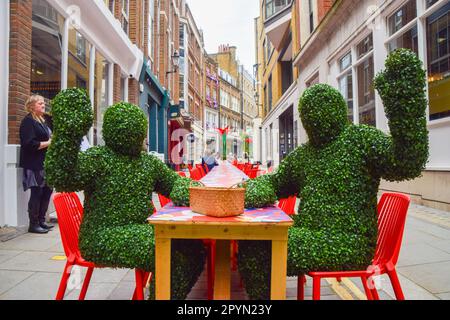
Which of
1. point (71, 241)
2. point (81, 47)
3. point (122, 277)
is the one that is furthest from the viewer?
point (81, 47)

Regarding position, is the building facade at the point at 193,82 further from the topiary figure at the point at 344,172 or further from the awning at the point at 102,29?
the topiary figure at the point at 344,172

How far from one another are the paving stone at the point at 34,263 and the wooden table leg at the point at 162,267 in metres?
2.16

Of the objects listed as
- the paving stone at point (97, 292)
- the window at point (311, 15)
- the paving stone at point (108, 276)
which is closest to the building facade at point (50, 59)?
the paving stone at point (108, 276)

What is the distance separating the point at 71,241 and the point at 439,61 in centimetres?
714

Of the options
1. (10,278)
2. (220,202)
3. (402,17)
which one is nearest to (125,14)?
(402,17)

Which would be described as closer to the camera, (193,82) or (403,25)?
(403,25)

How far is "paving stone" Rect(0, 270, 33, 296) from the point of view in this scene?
3.14 meters

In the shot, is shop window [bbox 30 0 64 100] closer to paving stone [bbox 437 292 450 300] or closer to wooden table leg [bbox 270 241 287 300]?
wooden table leg [bbox 270 241 287 300]

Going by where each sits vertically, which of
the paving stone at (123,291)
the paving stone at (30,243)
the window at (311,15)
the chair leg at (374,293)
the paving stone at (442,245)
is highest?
the window at (311,15)

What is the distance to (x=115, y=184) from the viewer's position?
7.73 feet

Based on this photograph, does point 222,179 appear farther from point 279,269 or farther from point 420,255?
point 279,269

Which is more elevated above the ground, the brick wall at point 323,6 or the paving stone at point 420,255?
the brick wall at point 323,6

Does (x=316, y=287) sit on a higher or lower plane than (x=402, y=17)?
lower

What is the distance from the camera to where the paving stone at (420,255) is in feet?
12.8
